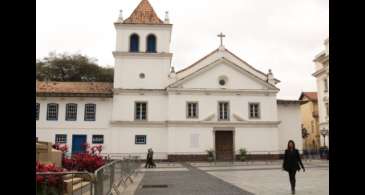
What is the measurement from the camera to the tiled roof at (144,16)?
36969 mm

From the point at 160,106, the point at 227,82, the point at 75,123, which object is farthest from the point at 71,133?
the point at 227,82

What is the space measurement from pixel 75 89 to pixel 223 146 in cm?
1491

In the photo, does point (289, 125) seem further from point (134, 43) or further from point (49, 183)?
point (49, 183)

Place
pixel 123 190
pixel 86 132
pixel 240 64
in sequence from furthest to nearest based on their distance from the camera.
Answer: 1. pixel 240 64
2. pixel 86 132
3. pixel 123 190

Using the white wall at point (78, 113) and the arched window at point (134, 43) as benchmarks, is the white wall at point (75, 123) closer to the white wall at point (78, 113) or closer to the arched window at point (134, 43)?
the white wall at point (78, 113)

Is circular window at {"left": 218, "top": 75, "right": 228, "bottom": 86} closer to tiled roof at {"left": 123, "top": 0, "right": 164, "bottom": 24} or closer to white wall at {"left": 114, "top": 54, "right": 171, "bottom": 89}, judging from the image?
white wall at {"left": 114, "top": 54, "right": 171, "bottom": 89}

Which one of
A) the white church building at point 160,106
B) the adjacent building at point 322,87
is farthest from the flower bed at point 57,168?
the adjacent building at point 322,87

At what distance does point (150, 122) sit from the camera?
3500 centimetres

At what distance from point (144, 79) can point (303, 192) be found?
25686mm

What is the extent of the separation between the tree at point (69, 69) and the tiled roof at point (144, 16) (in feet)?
51.9

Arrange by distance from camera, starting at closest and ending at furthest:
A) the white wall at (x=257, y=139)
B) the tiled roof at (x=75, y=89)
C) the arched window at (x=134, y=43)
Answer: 1. the tiled roof at (x=75, y=89)
2. the white wall at (x=257, y=139)
3. the arched window at (x=134, y=43)
